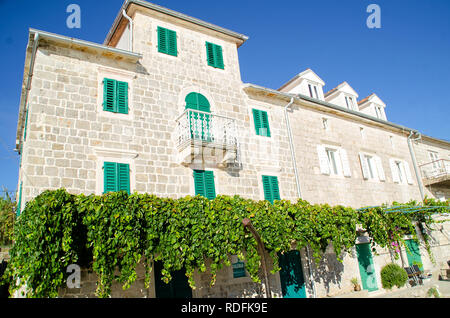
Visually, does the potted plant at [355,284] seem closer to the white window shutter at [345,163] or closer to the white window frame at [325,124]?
the white window shutter at [345,163]

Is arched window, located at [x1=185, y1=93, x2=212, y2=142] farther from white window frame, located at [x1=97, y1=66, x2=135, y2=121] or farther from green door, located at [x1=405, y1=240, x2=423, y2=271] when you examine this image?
green door, located at [x1=405, y1=240, x2=423, y2=271]

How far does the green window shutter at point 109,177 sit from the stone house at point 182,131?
0.09 feet

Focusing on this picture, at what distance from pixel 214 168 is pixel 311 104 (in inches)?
270

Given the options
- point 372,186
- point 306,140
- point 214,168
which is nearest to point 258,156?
point 214,168

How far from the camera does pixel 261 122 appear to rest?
526 inches

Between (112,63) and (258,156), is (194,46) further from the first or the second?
(258,156)

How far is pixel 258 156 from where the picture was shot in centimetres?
1264

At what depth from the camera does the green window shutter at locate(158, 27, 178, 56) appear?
11.9m

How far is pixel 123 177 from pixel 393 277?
478 inches

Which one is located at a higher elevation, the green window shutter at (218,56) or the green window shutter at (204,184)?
the green window shutter at (218,56)

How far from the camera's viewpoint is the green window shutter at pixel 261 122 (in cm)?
1317

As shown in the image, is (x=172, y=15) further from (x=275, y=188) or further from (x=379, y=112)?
(x=379, y=112)

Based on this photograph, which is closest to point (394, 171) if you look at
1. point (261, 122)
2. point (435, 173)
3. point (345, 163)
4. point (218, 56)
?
point (435, 173)

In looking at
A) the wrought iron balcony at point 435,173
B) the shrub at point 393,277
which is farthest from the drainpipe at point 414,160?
the shrub at point 393,277
